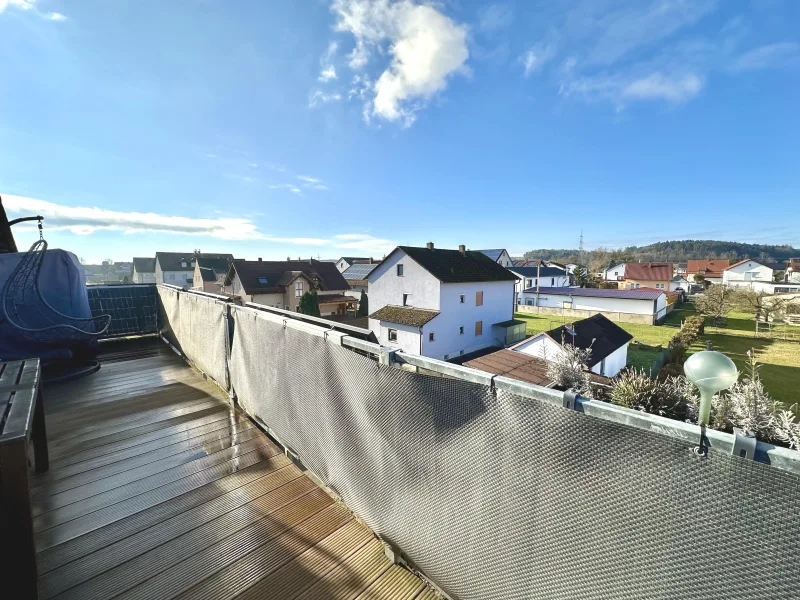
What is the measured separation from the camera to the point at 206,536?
72.4 inches

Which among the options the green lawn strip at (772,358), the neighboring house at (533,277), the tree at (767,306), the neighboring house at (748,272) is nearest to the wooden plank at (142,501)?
the green lawn strip at (772,358)

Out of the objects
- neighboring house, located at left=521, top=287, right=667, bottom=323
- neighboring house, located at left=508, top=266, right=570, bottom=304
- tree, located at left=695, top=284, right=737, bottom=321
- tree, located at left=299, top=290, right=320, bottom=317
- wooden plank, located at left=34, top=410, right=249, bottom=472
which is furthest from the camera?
neighboring house, located at left=508, top=266, right=570, bottom=304

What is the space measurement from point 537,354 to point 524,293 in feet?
80.6

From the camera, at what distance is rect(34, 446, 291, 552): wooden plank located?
179 centimetres

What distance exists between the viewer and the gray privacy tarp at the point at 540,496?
73cm

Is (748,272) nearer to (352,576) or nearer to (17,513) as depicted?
(352,576)

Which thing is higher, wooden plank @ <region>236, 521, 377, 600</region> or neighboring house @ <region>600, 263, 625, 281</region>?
neighboring house @ <region>600, 263, 625, 281</region>

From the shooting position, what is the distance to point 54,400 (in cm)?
354

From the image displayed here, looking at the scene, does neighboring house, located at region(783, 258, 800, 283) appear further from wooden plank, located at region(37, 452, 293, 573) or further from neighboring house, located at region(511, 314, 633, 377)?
wooden plank, located at region(37, 452, 293, 573)

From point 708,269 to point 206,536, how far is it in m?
81.5

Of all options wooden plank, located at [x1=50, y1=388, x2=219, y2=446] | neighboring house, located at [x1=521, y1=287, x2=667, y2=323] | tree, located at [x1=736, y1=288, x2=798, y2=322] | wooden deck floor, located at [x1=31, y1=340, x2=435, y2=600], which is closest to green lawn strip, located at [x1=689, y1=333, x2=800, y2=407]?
tree, located at [x1=736, y1=288, x2=798, y2=322]

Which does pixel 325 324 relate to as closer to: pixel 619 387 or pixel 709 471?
pixel 709 471

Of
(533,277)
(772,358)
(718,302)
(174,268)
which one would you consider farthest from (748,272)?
(174,268)

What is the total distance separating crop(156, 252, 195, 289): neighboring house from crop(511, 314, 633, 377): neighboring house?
36903 millimetres
